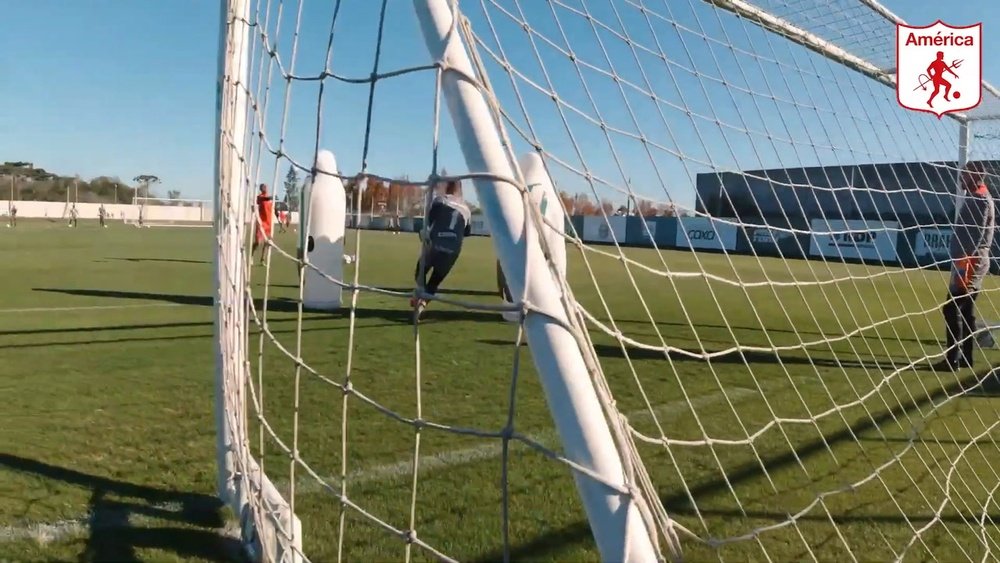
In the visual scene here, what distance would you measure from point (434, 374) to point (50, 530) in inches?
96.2

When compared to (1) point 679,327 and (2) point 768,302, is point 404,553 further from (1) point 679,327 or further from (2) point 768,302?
(2) point 768,302

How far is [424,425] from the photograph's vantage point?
1430 mm

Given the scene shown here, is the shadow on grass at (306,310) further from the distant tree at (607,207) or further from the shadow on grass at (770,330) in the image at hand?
the distant tree at (607,207)

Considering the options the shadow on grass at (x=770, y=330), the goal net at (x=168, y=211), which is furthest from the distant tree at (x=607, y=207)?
the goal net at (x=168, y=211)

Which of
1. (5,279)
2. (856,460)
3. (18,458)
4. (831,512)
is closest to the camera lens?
(831,512)

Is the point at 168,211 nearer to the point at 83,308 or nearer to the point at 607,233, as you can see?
the point at 83,308

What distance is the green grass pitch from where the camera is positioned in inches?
85.6

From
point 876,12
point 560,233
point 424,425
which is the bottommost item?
point 424,425

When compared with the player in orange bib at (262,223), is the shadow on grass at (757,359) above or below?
below

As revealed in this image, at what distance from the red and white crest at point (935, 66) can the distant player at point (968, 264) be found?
109 centimetres

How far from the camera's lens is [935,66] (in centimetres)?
609

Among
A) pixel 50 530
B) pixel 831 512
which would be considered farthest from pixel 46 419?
pixel 831 512

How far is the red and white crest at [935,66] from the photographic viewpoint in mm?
6016

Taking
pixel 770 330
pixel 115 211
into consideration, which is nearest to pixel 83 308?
pixel 770 330
